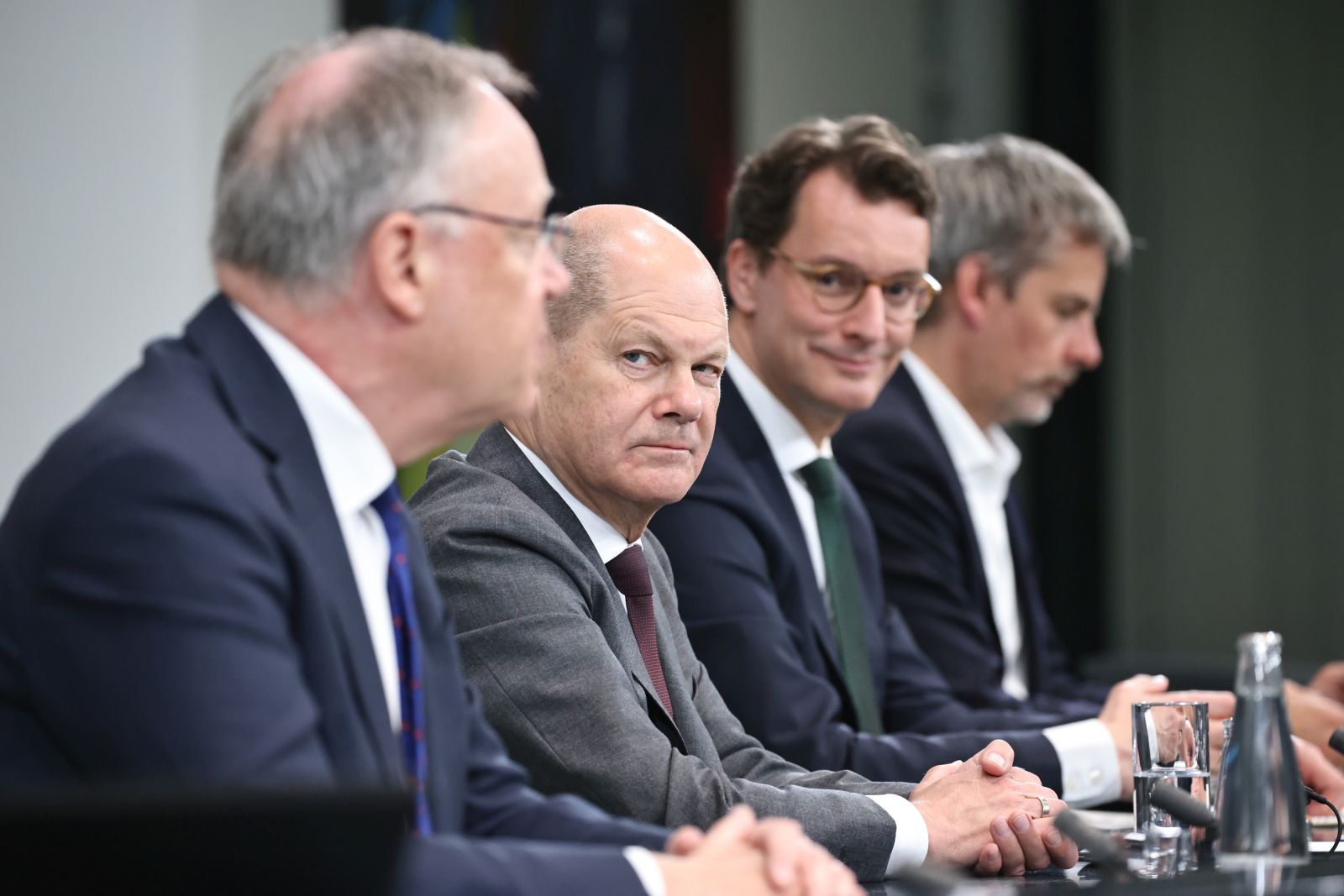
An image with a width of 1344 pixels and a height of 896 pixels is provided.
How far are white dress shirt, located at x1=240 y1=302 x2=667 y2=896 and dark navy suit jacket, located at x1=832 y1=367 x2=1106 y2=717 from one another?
172 centimetres

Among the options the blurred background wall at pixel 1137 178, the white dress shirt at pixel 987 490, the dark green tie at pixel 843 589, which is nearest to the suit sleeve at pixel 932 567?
the white dress shirt at pixel 987 490

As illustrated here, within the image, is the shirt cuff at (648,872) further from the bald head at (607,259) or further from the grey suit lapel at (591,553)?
the bald head at (607,259)

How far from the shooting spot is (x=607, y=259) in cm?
204

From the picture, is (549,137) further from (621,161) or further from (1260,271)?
(1260,271)

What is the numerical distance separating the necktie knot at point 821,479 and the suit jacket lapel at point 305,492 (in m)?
1.43

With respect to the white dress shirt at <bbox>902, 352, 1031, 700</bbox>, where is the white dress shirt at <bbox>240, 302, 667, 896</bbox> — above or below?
above

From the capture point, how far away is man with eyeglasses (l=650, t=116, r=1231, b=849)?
2.32 m

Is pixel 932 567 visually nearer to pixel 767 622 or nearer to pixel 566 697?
pixel 767 622

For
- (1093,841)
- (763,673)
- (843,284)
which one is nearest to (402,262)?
(1093,841)

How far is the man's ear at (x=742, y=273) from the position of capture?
287cm

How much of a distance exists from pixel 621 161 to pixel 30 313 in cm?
190

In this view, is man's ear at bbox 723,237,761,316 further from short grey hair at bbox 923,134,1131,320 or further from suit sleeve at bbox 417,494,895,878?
suit sleeve at bbox 417,494,895,878

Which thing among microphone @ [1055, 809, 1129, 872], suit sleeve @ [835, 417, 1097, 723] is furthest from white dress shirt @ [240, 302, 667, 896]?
suit sleeve @ [835, 417, 1097, 723]

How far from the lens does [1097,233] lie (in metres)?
3.55
